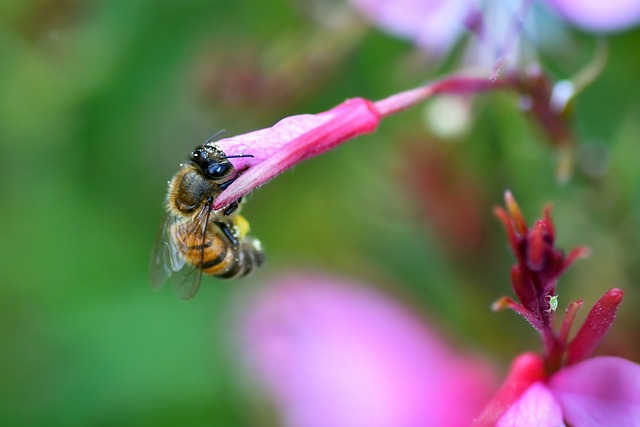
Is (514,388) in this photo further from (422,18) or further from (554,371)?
(422,18)

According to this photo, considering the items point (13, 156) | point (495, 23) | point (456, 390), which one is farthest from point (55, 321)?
point (495, 23)

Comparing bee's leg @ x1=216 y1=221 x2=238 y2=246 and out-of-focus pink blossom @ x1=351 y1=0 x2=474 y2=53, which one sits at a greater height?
out-of-focus pink blossom @ x1=351 y1=0 x2=474 y2=53

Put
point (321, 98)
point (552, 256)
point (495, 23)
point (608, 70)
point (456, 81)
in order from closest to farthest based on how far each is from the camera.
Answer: point (552, 256), point (456, 81), point (495, 23), point (608, 70), point (321, 98)

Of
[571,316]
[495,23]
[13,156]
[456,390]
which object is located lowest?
[571,316]

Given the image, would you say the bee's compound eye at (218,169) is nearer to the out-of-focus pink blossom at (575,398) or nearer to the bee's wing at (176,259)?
the bee's wing at (176,259)

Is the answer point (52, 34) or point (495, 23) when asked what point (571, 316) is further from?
point (52, 34)

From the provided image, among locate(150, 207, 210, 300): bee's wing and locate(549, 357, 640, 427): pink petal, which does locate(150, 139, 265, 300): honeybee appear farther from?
locate(549, 357, 640, 427): pink petal

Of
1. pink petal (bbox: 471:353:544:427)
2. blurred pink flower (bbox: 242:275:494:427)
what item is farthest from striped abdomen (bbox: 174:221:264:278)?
pink petal (bbox: 471:353:544:427)
